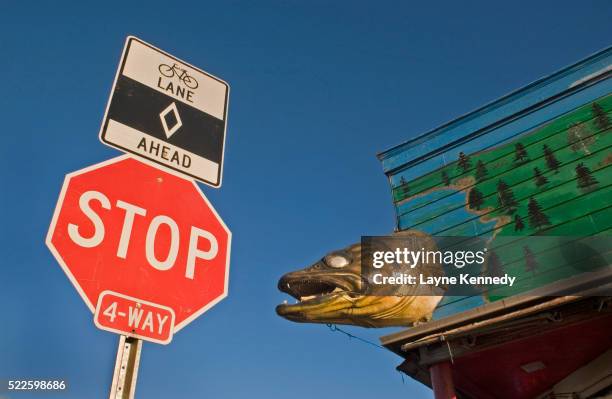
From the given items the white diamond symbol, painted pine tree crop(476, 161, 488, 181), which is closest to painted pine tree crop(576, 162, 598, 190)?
painted pine tree crop(476, 161, 488, 181)

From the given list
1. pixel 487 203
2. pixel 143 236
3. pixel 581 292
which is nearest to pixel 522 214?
pixel 487 203

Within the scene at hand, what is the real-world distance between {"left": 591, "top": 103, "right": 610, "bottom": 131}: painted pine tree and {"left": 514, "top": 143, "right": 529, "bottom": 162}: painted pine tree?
133cm

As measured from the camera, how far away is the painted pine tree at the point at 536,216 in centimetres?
966

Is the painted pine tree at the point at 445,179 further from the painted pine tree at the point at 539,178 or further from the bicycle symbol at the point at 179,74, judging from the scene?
the bicycle symbol at the point at 179,74

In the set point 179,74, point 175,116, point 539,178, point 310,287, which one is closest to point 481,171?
point 539,178

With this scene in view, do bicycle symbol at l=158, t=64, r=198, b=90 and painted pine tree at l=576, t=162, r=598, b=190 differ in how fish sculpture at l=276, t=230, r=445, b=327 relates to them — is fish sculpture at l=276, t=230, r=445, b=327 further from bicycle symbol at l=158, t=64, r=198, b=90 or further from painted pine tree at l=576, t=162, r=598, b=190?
bicycle symbol at l=158, t=64, r=198, b=90

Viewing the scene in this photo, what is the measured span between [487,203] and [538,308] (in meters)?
2.67

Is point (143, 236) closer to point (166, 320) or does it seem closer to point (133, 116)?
point (166, 320)

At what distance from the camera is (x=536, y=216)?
9.79 metres

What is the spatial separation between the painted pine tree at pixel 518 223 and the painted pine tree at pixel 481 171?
117 cm

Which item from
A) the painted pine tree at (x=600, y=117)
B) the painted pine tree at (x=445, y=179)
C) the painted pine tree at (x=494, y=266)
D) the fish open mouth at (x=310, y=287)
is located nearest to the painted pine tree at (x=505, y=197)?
the painted pine tree at (x=494, y=266)

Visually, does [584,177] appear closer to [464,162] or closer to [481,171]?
[481,171]

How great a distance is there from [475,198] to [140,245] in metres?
8.95

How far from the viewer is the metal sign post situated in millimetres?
2359
